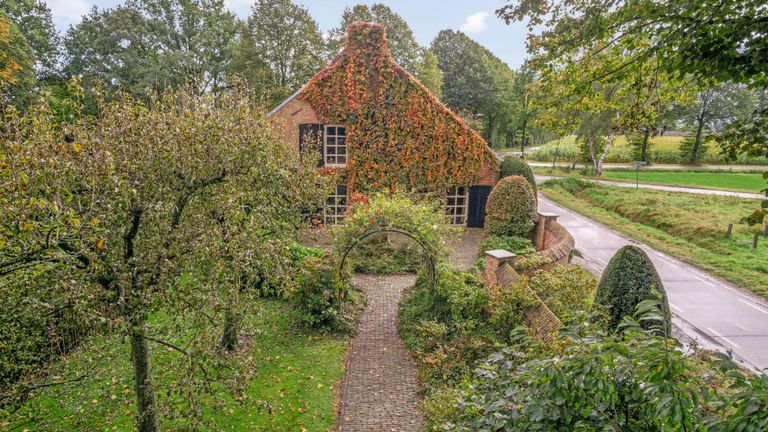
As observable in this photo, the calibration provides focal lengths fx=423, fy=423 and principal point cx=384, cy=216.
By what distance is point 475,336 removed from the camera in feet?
31.2

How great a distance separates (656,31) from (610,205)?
2453 cm

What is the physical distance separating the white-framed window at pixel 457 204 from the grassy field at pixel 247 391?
37.3 ft

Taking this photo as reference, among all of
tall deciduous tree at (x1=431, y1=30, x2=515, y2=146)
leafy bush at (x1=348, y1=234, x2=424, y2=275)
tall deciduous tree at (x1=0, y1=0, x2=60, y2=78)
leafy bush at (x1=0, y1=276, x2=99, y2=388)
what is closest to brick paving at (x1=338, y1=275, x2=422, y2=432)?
leafy bush at (x1=348, y1=234, x2=424, y2=275)

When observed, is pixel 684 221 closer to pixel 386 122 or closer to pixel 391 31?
pixel 386 122

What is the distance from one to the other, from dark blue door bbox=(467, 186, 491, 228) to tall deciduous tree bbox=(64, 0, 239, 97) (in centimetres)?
2007

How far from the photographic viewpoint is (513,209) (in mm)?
16672

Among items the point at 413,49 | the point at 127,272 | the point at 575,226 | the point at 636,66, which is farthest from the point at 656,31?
the point at 413,49

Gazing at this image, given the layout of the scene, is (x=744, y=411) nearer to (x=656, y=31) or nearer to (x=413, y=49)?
(x=656, y=31)

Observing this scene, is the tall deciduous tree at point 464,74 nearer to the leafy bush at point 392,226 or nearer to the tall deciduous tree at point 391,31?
the tall deciduous tree at point 391,31

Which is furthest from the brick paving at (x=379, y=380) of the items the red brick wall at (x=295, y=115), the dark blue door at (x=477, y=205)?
the red brick wall at (x=295, y=115)

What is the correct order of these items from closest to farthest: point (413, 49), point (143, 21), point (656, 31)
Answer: point (656, 31), point (143, 21), point (413, 49)

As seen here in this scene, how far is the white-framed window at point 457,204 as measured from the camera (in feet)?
67.6

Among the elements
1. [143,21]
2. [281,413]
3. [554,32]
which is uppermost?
[143,21]

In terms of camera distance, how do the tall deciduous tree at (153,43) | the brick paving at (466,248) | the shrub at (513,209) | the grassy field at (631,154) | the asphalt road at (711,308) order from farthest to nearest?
1. the grassy field at (631,154)
2. the tall deciduous tree at (153,43)
3. the shrub at (513,209)
4. the brick paving at (466,248)
5. the asphalt road at (711,308)
